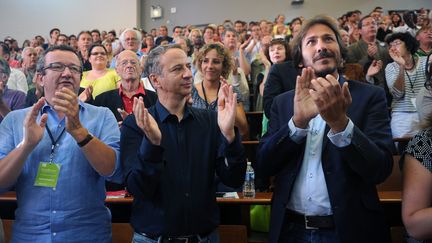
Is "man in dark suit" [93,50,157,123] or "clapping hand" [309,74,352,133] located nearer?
"clapping hand" [309,74,352,133]

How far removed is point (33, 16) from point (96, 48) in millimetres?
9081

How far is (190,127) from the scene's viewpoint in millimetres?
1717

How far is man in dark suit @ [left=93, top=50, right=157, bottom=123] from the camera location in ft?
10.1

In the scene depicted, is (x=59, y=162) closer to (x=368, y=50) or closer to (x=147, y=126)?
(x=147, y=126)

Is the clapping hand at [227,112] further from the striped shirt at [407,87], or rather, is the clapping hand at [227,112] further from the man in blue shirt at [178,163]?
the striped shirt at [407,87]

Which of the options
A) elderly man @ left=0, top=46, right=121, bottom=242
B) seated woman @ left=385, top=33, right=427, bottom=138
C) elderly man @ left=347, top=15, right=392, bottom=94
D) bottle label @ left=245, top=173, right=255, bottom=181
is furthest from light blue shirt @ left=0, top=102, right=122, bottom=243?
elderly man @ left=347, top=15, right=392, bottom=94

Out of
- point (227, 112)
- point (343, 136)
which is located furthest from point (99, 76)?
point (343, 136)

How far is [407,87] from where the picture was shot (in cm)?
366

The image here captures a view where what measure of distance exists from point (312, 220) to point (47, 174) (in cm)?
105

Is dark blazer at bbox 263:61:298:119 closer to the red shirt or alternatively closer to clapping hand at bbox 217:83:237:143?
the red shirt

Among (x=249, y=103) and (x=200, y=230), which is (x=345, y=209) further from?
(x=249, y=103)

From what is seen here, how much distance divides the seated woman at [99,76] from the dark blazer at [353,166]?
2.59 metres

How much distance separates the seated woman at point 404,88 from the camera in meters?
3.56

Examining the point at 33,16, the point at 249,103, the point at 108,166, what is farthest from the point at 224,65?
the point at 33,16
